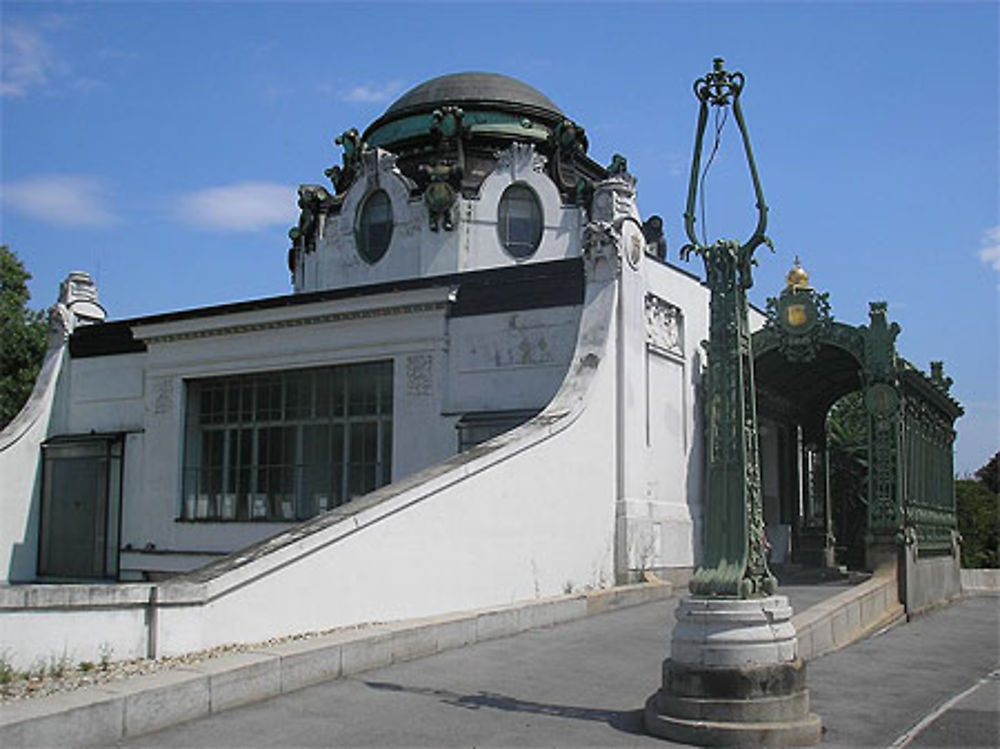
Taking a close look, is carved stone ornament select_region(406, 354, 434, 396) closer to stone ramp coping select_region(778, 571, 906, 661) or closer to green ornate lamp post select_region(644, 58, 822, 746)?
stone ramp coping select_region(778, 571, 906, 661)

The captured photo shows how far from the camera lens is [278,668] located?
29.8ft

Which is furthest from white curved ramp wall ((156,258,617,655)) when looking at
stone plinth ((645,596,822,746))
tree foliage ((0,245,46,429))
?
tree foliage ((0,245,46,429))

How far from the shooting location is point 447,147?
951 inches

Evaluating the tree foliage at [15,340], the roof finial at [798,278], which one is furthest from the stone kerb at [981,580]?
the tree foliage at [15,340]

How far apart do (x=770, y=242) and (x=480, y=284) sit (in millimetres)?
10022

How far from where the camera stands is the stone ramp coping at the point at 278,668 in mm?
7238

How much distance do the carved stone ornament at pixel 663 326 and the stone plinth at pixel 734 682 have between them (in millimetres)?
10785

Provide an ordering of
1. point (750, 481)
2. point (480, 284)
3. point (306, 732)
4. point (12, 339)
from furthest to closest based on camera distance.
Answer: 1. point (12, 339)
2. point (480, 284)
3. point (750, 481)
4. point (306, 732)

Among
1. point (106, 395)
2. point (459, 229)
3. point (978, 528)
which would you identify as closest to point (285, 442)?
point (106, 395)

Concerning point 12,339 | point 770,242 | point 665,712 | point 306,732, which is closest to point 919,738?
point 665,712

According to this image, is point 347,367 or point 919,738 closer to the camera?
point 919,738

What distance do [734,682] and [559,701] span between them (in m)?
1.89

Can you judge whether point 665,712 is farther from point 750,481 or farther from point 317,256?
point 317,256

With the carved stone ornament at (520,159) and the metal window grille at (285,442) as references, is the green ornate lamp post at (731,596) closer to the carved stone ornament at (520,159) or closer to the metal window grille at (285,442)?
the metal window grille at (285,442)
